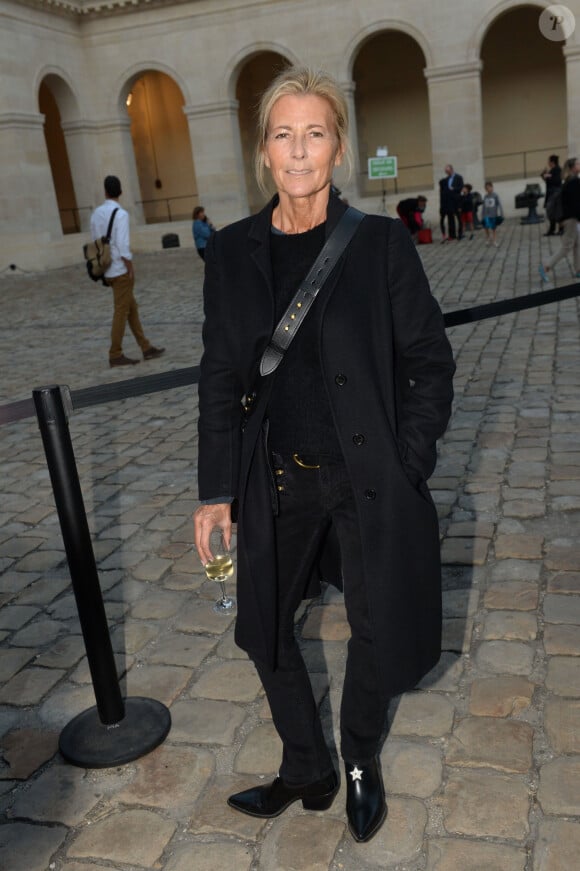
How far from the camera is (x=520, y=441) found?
6285 millimetres

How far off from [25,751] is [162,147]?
35547 millimetres

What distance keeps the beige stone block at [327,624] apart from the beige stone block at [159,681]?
1.92ft

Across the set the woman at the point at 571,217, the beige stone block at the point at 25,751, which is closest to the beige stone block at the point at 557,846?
the beige stone block at the point at 25,751

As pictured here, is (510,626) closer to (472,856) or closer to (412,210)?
(472,856)

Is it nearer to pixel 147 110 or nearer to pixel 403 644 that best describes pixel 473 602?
pixel 403 644

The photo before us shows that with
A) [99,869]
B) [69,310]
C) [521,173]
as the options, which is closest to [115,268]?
[69,310]

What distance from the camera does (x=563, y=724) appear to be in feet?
10.1

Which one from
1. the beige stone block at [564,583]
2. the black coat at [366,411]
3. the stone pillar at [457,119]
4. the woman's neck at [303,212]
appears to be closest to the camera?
the black coat at [366,411]

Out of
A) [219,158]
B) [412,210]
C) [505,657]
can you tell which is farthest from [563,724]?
[219,158]

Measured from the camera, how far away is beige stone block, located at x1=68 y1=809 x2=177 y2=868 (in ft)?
8.73

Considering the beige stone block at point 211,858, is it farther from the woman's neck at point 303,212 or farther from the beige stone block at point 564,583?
the beige stone block at point 564,583

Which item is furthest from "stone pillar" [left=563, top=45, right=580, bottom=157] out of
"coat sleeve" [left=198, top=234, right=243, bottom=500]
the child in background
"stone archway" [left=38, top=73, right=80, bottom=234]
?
"coat sleeve" [left=198, top=234, right=243, bottom=500]

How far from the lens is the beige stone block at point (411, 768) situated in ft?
9.32

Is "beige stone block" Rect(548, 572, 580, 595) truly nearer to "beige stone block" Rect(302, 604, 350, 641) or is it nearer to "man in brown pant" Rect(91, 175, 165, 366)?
"beige stone block" Rect(302, 604, 350, 641)
